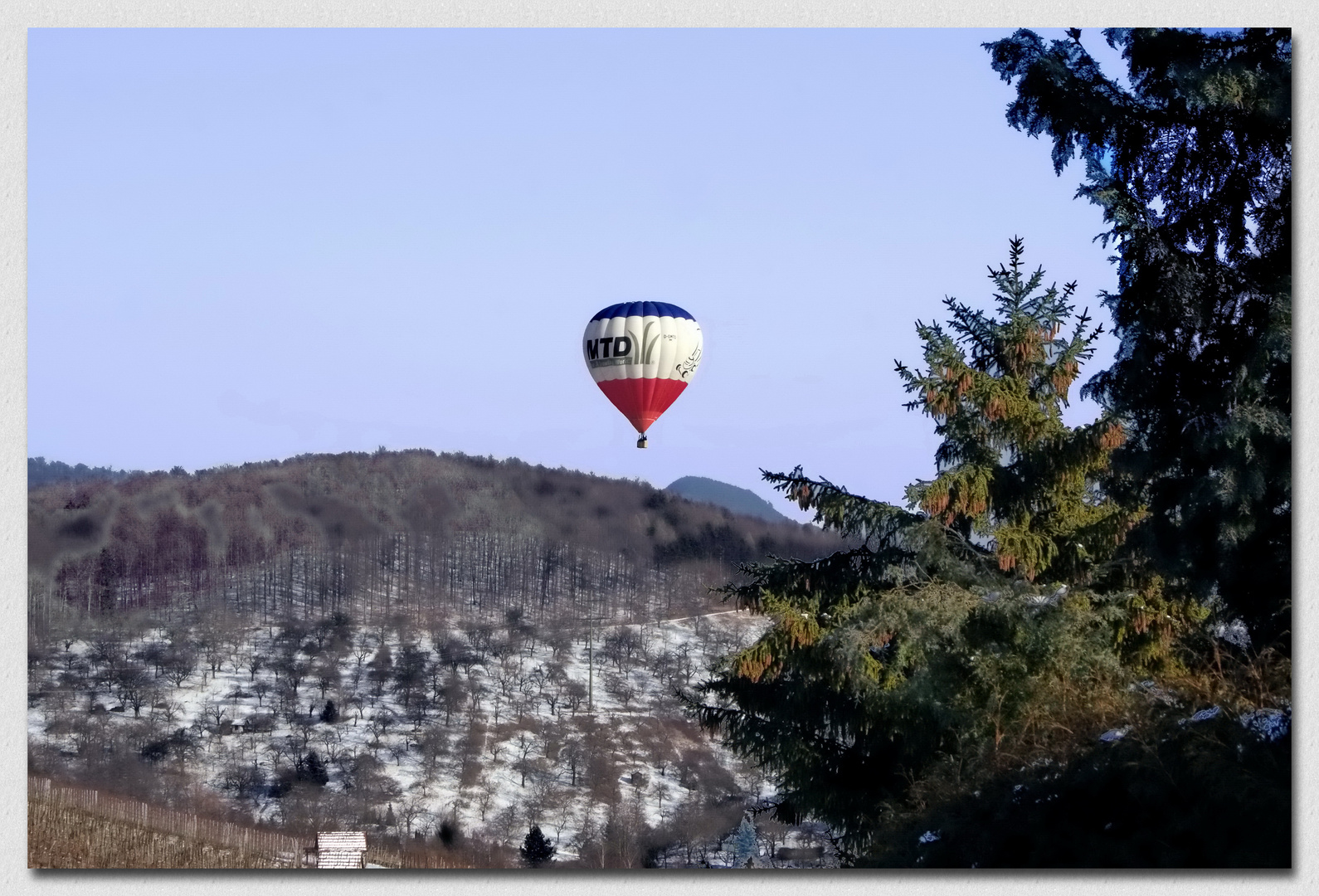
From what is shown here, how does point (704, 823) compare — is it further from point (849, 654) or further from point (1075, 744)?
point (1075, 744)

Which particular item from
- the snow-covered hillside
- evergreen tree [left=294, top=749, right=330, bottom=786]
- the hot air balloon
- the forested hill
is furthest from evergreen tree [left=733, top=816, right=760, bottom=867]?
evergreen tree [left=294, top=749, right=330, bottom=786]

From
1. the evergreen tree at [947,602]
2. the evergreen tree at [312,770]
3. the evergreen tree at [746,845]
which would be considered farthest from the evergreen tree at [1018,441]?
the evergreen tree at [312,770]

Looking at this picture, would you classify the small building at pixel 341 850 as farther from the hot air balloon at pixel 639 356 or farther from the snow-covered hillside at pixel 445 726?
the snow-covered hillside at pixel 445 726

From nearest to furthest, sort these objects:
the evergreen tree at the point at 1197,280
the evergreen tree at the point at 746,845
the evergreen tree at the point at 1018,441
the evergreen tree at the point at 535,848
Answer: the evergreen tree at the point at 1197,280, the evergreen tree at the point at 1018,441, the evergreen tree at the point at 746,845, the evergreen tree at the point at 535,848

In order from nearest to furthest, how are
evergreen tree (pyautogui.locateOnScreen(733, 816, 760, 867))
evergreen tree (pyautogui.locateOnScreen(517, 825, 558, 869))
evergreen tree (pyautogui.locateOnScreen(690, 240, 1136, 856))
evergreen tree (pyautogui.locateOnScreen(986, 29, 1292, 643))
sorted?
evergreen tree (pyautogui.locateOnScreen(986, 29, 1292, 643))
evergreen tree (pyautogui.locateOnScreen(690, 240, 1136, 856))
evergreen tree (pyautogui.locateOnScreen(733, 816, 760, 867))
evergreen tree (pyautogui.locateOnScreen(517, 825, 558, 869))

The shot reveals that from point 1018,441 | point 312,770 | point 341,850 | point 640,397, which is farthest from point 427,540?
point 341,850

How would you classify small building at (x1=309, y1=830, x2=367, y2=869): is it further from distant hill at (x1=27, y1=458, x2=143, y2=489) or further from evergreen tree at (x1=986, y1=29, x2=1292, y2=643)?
evergreen tree at (x1=986, y1=29, x2=1292, y2=643)
